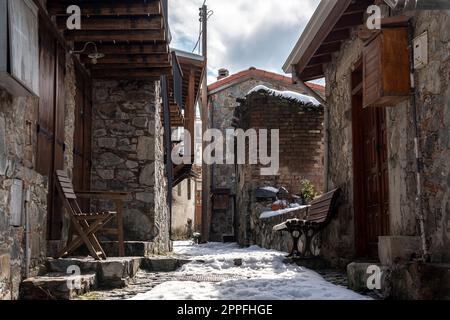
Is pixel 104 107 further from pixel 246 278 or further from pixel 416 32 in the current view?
pixel 416 32

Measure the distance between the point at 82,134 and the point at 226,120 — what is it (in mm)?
12340

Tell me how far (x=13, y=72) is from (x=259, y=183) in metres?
9.13

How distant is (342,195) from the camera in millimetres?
6332

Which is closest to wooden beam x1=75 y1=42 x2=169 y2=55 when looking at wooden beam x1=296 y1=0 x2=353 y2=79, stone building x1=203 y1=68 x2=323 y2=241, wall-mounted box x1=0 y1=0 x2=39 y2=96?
wooden beam x1=296 y1=0 x2=353 y2=79

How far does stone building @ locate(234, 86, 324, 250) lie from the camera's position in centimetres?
1247

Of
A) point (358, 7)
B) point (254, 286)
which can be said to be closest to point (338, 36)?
point (358, 7)

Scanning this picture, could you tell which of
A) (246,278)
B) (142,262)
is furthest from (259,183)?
(246,278)

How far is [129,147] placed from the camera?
7438 millimetres

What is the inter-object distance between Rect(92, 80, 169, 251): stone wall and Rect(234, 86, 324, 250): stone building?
16.9 ft

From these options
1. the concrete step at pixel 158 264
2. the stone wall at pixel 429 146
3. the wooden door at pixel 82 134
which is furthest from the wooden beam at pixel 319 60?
the concrete step at pixel 158 264

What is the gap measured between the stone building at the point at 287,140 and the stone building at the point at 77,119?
10.5 ft

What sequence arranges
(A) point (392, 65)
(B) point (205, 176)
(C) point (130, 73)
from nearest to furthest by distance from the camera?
1. (A) point (392, 65)
2. (C) point (130, 73)
3. (B) point (205, 176)

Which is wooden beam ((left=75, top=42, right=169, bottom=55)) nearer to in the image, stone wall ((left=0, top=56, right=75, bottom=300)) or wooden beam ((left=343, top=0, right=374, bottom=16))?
stone wall ((left=0, top=56, right=75, bottom=300))

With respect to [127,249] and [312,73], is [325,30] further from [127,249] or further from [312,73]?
Result: [127,249]
